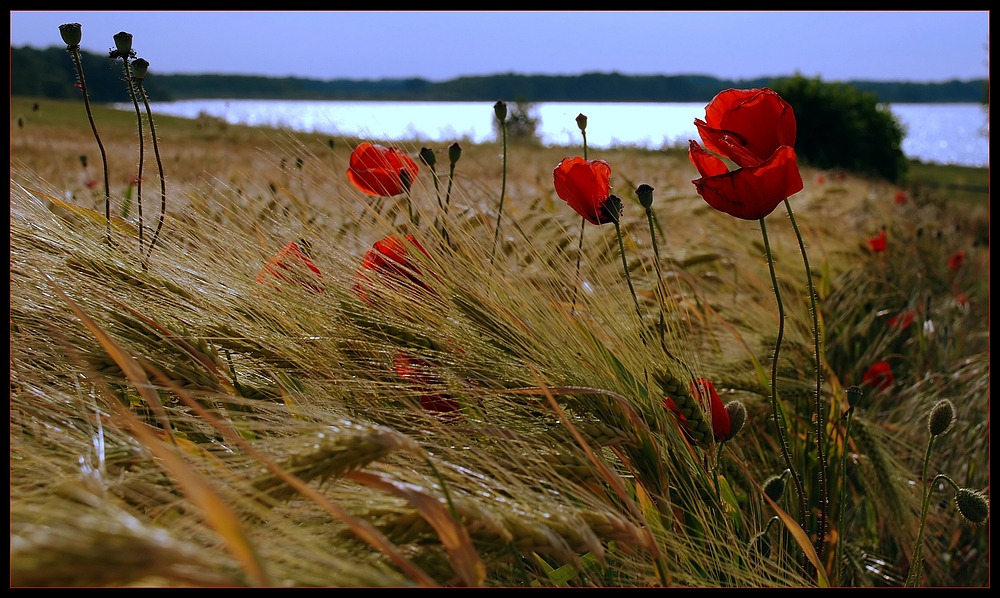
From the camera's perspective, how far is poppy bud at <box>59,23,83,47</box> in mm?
948

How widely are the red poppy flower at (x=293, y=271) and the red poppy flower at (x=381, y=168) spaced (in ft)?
0.63

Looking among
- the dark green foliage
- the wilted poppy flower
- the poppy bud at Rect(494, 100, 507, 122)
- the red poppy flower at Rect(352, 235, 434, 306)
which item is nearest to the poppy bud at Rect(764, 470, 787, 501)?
the wilted poppy flower

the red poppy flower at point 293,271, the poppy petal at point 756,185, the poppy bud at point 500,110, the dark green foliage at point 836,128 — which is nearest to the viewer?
the poppy petal at point 756,185

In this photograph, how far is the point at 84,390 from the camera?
0.71 metres

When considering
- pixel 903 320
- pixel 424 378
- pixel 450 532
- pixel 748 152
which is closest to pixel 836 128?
pixel 903 320

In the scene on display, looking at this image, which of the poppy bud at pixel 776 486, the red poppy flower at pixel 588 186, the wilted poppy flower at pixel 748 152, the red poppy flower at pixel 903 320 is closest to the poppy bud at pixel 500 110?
the red poppy flower at pixel 588 186

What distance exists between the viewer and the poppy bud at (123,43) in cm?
96

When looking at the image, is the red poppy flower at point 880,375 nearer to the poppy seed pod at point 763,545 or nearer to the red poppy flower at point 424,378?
the poppy seed pod at point 763,545

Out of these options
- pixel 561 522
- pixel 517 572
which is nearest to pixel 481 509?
pixel 561 522

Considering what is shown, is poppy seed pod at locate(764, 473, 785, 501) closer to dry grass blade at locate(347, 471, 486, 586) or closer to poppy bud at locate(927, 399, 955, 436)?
poppy bud at locate(927, 399, 955, 436)
